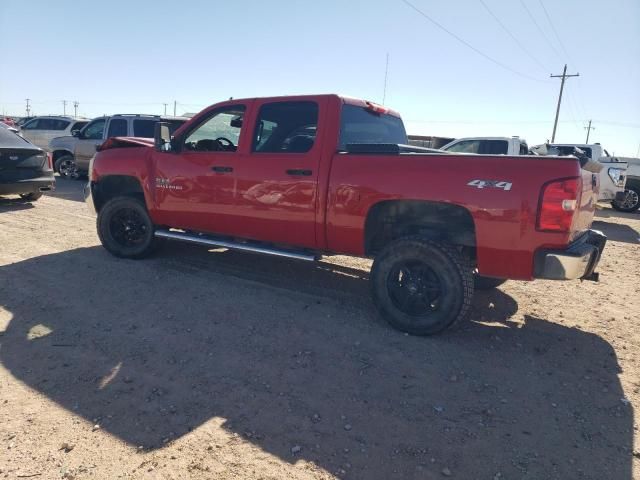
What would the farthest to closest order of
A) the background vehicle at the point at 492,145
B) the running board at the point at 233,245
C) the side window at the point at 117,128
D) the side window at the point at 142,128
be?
the side window at the point at 117,128 → the side window at the point at 142,128 → the background vehicle at the point at 492,145 → the running board at the point at 233,245

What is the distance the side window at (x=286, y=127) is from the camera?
4512 millimetres

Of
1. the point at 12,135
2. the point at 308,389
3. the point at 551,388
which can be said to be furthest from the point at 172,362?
the point at 12,135

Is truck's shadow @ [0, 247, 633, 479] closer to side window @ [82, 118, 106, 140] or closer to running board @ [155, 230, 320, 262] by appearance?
Answer: running board @ [155, 230, 320, 262]

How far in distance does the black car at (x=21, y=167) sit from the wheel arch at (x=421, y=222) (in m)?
7.54

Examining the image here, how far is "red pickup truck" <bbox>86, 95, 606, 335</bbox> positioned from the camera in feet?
11.3

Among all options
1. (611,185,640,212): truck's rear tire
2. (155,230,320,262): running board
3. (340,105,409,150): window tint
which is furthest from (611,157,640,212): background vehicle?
(155,230,320,262): running board

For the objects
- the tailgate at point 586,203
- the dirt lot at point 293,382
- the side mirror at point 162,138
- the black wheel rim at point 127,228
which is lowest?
the dirt lot at point 293,382

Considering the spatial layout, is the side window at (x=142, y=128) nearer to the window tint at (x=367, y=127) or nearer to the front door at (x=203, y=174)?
the front door at (x=203, y=174)

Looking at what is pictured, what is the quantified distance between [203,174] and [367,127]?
186cm

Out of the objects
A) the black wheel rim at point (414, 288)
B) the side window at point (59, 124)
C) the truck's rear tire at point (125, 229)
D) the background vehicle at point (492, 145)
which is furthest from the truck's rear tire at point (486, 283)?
the side window at point (59, 124)

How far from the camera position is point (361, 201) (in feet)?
13.3

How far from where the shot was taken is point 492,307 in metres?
4.76

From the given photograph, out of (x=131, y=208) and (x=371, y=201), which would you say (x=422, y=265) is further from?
(x=131, y=208)

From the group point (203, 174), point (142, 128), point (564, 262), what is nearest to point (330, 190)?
point (203, 174)
